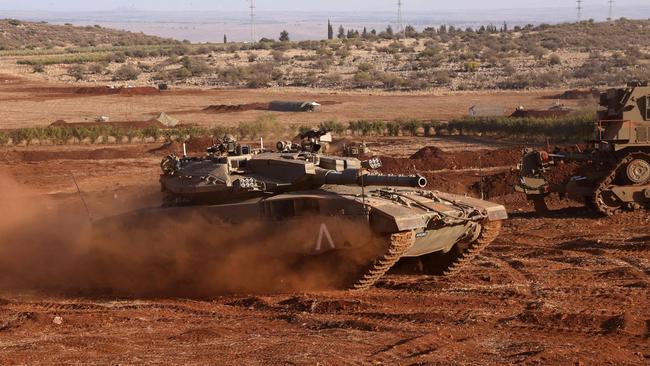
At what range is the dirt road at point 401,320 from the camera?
12.0 metres

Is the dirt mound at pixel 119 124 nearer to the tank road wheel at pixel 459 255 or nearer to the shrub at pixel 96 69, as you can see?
the tank road wheel at pixel 459 255

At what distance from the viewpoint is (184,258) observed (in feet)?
55.5

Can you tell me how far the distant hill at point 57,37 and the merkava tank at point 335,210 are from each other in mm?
108307

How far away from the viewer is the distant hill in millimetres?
127450

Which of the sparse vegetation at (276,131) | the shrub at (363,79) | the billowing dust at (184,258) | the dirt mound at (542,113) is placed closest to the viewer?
the billowing dust at (184,258)

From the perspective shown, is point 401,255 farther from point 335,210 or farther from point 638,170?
point 638,170

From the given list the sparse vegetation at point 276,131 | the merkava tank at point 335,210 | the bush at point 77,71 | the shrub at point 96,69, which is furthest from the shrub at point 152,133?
the shrub at point 96,69

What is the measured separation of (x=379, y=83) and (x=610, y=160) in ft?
142

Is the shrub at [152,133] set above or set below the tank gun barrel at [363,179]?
below

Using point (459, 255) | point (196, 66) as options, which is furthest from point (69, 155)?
point (196, 66)

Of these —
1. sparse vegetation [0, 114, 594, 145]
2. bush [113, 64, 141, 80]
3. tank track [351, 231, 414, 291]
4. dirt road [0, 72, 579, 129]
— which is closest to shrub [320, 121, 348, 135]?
sparse vegetation [0, 114, 594, 145]

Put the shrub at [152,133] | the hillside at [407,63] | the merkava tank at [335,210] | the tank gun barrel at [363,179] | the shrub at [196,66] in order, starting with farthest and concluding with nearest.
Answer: the shrub at [196,66] < the hillside at [407,63] < the shrub at [152,133] < the tank gun barrel at [363,179] < the merkava tank at [335,210]

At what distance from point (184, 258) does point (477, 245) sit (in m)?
4.62

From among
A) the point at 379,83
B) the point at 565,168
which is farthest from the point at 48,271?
the point at 379,83
